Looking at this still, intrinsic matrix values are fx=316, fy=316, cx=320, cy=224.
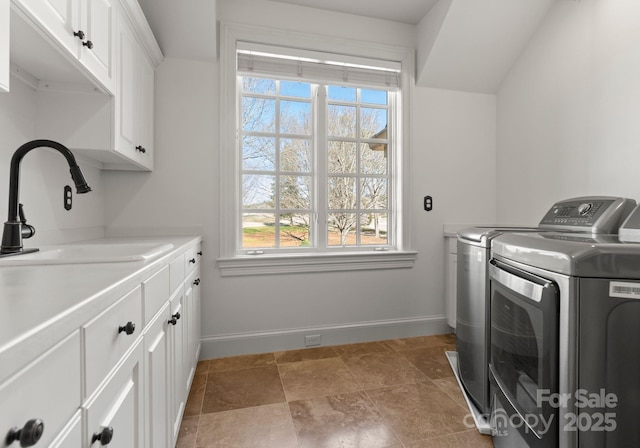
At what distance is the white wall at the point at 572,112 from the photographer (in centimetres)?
185

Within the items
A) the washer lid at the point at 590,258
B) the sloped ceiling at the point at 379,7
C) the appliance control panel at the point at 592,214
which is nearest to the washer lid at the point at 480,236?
the appliance control panel at the point at 592,214

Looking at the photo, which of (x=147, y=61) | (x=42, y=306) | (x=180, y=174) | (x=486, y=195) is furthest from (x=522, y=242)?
(x=147, y=61)

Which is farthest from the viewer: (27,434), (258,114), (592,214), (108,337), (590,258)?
(258,114)

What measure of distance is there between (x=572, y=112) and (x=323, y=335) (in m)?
2.42

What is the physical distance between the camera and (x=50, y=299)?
0.56 metres

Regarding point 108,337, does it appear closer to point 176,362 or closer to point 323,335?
point 176,362

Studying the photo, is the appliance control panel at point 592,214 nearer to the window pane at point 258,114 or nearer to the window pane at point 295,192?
the window pane at point 295,192

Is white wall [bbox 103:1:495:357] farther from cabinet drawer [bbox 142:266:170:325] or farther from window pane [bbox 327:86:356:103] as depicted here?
cabinet drawer [bbox 142:266:170:325]

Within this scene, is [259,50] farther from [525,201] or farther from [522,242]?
[525,201]

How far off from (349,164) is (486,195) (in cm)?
131

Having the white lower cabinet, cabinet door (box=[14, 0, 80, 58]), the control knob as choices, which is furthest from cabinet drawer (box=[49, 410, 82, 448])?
the control knob

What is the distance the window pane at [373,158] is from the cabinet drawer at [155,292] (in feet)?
6.31

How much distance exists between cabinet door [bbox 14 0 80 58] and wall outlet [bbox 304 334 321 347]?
216cm

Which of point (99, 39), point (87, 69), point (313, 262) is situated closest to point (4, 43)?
point (87, 69)
